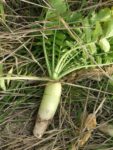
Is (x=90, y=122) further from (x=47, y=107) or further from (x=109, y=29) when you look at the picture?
(x=109, y=29)

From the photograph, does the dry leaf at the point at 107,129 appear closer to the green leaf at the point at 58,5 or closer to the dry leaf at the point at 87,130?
the dry leaf at the point at 87,130

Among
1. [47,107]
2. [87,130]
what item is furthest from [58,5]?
[87,130]

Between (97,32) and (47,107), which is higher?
(97,32)

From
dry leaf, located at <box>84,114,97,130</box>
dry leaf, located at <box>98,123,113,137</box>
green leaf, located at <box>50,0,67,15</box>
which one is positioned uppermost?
green leaf, located at <box>50,0,67,15</box>

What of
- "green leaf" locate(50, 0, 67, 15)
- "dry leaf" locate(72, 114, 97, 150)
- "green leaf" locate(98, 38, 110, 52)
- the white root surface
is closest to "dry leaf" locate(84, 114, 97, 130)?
"dry leaf" locate(72, 114, 97, 150)

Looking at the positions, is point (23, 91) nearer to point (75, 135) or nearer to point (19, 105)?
point (19, 105)

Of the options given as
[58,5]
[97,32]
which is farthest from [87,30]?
[58,5]

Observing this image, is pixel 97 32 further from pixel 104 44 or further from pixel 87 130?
pixel 87 130

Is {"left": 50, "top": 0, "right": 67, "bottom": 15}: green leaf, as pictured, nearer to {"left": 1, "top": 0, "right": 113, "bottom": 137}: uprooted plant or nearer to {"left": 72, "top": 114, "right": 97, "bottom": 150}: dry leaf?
{"left": 1, "top": 0, "right": 113, "bottom": 137}: uprooted plant

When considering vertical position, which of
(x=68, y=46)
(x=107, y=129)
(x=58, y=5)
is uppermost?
(x=58, y=5)

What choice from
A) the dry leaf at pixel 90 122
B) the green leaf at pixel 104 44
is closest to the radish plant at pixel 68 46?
the green leaf at pixel 104 44

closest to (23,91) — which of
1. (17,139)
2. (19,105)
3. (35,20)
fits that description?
(19,105)
